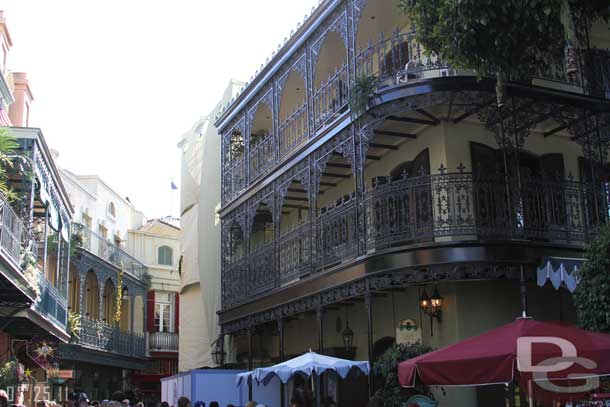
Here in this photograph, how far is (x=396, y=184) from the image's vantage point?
46.7ft

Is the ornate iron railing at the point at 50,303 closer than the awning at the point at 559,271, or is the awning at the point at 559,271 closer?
the awning at the point at 559,271

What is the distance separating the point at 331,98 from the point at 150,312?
96.7ft

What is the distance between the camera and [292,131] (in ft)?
65.3

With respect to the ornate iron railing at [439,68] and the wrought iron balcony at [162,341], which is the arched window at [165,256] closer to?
the wrought iron balcony at [162,341]

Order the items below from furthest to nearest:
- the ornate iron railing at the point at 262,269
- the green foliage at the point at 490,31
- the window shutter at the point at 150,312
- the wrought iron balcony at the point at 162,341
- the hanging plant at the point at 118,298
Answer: the window shutter at the point at 150,312
the wrought iron balcony at the point at 162,341
the hanging plant at the point at 118,298
the ornate iron railing at the point at 262,269
the green foliage at the point at 490,31

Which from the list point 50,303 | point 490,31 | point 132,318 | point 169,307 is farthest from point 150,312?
point 490,31

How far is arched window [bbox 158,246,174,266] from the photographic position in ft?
156

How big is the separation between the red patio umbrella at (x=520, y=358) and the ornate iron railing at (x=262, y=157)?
12.0m

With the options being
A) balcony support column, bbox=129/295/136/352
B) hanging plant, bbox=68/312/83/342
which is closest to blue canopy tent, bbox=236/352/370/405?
hanging plant, bbox=68/312/83/342

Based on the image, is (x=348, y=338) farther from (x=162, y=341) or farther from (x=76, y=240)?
(x=162, y=341)

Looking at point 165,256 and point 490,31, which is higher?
point 165,256

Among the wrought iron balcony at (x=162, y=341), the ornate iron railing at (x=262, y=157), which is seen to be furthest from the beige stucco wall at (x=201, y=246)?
the wrought iron balcony at (x=162, y=341)

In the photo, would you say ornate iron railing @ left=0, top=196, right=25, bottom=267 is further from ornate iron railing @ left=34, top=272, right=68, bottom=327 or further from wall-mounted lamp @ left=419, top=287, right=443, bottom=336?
wall-mounted lamp @ left=419, top=287, right=443, bottom=336

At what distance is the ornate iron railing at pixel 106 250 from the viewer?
109ft
